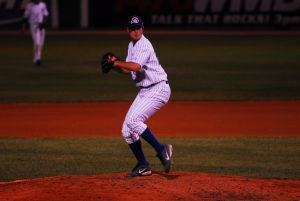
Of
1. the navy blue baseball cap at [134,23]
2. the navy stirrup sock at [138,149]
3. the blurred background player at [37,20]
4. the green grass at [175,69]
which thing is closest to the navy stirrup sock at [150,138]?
the navy stirrup sock at [138,149]

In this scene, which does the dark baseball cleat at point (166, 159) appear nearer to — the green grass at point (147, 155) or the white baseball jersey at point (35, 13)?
the green grass at point (147, 155)

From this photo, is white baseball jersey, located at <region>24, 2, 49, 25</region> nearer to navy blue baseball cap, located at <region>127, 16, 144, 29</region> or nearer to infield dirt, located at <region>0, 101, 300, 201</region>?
infield dirt, located at <region>0, 101, 300, 201</region>

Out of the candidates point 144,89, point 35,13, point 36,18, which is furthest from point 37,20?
point 144,89

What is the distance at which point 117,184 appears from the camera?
24.0 feet

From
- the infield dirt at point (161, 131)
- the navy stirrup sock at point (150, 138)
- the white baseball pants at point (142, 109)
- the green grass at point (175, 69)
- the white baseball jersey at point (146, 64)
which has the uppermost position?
the white baseball jersey at point (146, 64)

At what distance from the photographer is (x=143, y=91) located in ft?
25.7

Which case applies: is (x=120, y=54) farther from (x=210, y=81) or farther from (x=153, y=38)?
(x=153, y=38)

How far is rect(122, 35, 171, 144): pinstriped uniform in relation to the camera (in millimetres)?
7578

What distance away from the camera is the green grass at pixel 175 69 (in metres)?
17.1

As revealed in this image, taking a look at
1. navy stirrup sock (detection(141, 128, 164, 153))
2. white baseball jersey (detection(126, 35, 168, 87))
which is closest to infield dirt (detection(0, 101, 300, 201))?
navy stirrup sock (detection(141, 128, 164, 153))

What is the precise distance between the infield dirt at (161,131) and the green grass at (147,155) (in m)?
0.64

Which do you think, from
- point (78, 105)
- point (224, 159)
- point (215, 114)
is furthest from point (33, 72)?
point (224, 159)

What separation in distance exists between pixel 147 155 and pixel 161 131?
1.81 metres

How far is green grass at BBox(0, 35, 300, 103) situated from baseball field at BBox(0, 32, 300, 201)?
38 millimetres
